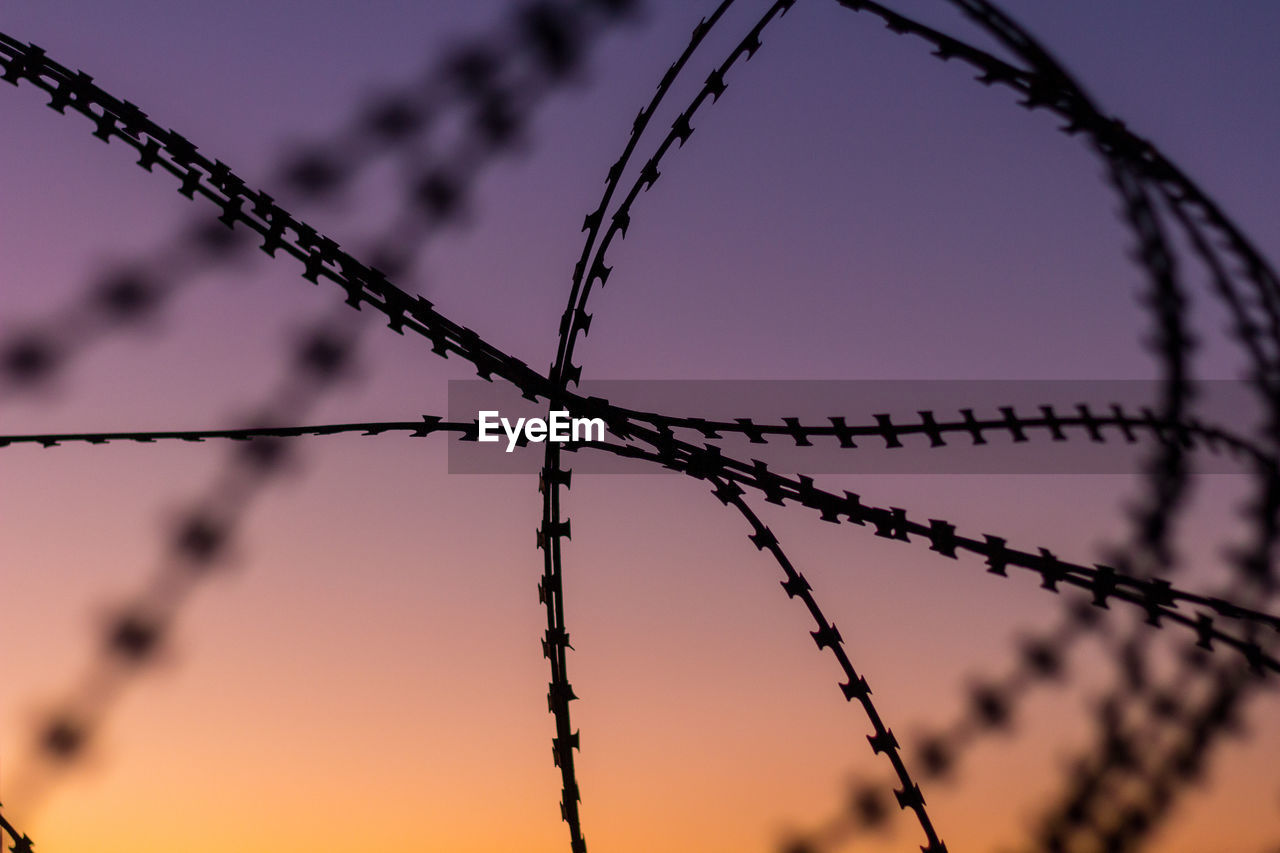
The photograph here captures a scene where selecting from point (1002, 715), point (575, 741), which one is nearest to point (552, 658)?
point (575, 741)

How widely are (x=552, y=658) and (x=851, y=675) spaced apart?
1.16 metres

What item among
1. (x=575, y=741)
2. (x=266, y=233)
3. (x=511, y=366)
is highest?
(x=266, y=233)

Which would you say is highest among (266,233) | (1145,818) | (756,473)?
(266,233)

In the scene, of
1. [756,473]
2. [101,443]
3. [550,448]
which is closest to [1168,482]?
[756,473]

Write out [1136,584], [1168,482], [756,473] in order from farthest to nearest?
[1168,482] < [756,473] < [1136,584]

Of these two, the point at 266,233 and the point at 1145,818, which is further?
the point at 1145,818

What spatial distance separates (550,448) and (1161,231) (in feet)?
10.2

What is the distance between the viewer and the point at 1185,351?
20.6 ft

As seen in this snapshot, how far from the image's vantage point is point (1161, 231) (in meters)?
6.18

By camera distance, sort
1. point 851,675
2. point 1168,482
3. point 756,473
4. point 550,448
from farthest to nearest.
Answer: point 1168,482 < point 550,448 < point 851,675 < point 756,473

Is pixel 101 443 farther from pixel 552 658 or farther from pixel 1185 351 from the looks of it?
pixel 1185 351

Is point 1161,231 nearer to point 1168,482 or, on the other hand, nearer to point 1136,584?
point 1168,482

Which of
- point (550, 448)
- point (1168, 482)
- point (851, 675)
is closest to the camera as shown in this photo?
point (851, 675)

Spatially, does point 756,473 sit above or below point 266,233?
below
